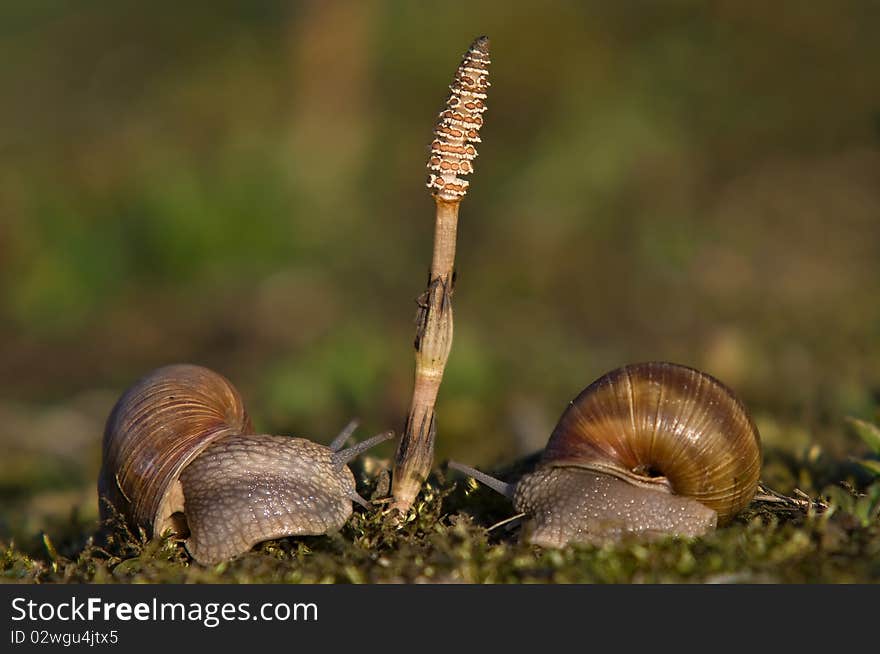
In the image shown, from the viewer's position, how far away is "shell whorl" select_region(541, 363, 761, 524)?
13.1 feet

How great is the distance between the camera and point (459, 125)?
13.3 ft

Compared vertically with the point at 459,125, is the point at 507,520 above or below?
below

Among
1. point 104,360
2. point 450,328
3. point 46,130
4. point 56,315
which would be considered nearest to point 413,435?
point 450,328

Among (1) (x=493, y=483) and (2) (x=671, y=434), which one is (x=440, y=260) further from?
(2) (x=671, y=434)

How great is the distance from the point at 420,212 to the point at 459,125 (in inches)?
402

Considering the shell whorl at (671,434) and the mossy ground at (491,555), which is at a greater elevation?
the shell whorl at (671,434)

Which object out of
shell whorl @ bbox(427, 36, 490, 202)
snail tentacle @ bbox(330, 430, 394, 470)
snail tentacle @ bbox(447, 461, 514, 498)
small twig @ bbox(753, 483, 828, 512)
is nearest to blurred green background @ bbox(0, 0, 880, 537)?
snail tentacle @ bbox(330, 430, 394, 470)

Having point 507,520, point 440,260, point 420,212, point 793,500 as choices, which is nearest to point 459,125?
point 440,260

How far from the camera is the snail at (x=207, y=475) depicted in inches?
164

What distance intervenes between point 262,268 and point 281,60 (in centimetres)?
468

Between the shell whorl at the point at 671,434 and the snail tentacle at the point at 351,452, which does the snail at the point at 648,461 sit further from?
the snail tentacle at the point at 351,452

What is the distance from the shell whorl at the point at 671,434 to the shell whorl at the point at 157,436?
1.58 m

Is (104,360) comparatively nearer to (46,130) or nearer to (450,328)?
(46,130)

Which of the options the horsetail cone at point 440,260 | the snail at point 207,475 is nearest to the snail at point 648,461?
the horsetail cone at point 440,260
